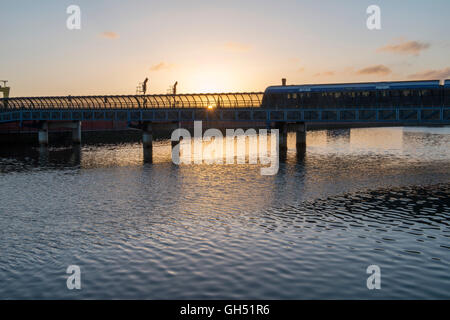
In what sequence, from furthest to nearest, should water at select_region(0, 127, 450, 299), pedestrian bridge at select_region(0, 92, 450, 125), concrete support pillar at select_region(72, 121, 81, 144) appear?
1. concrete support pillar at select_region(72, 121, 81, 144)
2. pedestrian bridge at select_region(0, 92, 450, 125)
3. water at select_region(0, 127, 450, 299)

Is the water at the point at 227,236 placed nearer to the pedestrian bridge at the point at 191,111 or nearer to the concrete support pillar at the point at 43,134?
the pedestrian bridge at the point at 191,111

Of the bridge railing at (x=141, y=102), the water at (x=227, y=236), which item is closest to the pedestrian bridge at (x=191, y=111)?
the bridge railing at (x=141, y=102)

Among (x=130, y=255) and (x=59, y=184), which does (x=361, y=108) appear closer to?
(x=59, y=184)

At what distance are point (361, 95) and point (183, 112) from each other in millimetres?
32830

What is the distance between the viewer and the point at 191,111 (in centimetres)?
8556

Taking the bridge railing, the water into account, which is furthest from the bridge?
the water

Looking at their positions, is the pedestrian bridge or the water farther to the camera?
the pedestrian bridge

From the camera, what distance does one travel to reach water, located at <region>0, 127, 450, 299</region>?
16891mm

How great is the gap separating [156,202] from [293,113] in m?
49.2

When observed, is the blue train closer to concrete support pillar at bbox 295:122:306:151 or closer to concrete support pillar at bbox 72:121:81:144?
concrete support pillar at bbox 295:122:306:151

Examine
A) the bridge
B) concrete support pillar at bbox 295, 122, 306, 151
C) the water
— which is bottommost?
the water

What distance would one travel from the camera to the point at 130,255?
20.4 m

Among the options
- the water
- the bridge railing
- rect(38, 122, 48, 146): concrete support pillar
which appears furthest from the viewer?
rect(38, 122, 48, 146): concrete support pillar

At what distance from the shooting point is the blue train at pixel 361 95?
66438mm
